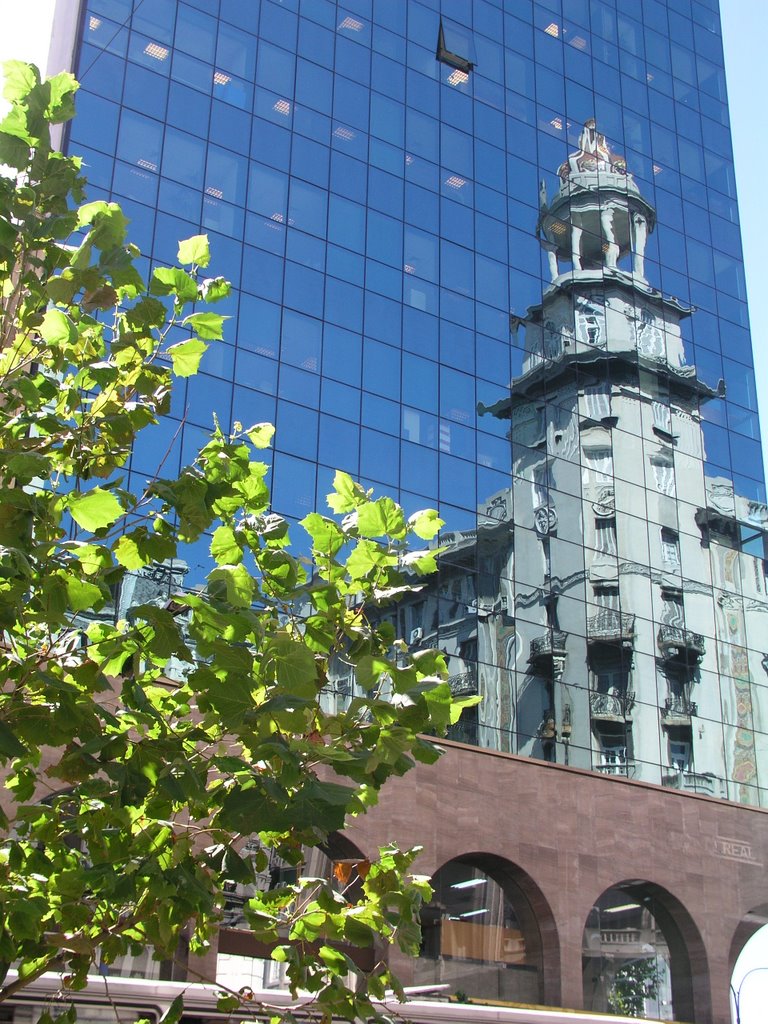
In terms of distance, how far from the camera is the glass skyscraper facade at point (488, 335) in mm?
33219

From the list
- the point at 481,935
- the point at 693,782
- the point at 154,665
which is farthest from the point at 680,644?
the point at 154,665

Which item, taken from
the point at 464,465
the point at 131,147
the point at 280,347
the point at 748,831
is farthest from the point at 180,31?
the point at 748,831

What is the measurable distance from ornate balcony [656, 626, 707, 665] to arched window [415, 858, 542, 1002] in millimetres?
9929

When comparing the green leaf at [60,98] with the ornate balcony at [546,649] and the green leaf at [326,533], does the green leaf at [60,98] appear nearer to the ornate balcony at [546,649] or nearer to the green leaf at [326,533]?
the green leaf at [326,533]

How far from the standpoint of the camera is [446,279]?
126 feet

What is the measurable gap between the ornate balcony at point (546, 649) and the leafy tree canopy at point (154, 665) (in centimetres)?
2586

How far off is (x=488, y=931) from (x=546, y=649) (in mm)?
8187

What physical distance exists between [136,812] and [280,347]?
2552 cm

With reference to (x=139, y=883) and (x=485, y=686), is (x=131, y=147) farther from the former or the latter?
(x=139, y=883)

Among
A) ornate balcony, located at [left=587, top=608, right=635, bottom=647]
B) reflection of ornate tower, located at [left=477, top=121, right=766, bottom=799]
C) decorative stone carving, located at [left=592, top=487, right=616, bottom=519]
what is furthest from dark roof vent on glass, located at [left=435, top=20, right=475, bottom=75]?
ornate balcony, located at [left=587, top=608, right=635, bottom=647]

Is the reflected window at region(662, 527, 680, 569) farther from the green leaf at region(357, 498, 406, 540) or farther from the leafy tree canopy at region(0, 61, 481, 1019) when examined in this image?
the green leaf at region(357, 498, 406, 540)

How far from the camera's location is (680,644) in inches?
1485

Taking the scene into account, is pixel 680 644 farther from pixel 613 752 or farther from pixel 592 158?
pixel 592 158

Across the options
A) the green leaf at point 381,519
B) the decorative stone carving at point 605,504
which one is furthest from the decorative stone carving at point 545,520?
the green leaf at point 381,519
